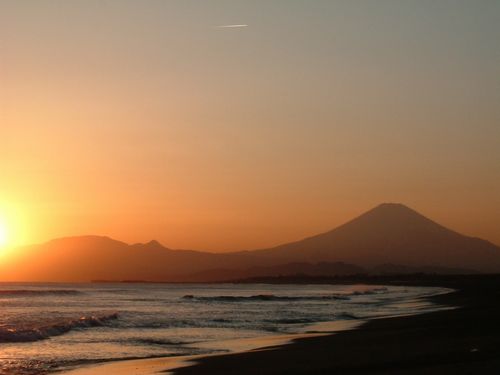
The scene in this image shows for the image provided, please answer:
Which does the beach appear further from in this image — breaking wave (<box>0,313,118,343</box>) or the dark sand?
breaking wave (<box>0,313,118,343</box>)

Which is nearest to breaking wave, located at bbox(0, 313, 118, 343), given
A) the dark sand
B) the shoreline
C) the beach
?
the shoreline

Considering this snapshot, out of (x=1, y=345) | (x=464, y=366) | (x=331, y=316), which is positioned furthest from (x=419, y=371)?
(x=331, y=316)

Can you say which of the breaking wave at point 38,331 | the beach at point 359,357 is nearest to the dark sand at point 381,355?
the beach at point 359,357

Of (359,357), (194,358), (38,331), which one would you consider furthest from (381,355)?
(38,331)

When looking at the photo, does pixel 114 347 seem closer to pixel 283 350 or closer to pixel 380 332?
pixel 283 350

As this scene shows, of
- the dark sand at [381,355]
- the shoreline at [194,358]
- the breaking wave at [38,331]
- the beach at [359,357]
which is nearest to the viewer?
the dark sand at [381,355]

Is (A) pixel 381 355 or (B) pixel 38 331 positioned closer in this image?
(A) pixel 381 355

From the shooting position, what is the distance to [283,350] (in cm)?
1922

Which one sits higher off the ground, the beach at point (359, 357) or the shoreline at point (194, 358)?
the beach at point (359, 357)

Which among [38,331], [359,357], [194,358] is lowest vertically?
[194,358]

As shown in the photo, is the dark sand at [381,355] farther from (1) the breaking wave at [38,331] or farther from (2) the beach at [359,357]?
(1) the breaking wave at [38,331]

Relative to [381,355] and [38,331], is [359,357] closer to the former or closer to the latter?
[381,355]

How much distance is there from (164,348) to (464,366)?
1071 centimetres

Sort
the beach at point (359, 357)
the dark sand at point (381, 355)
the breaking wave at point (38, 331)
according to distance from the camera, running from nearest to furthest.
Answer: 1. the dark sand at point (381, 355)
2. the beach at point (359, 357)
3. the breaking wave at point (38, 331)
